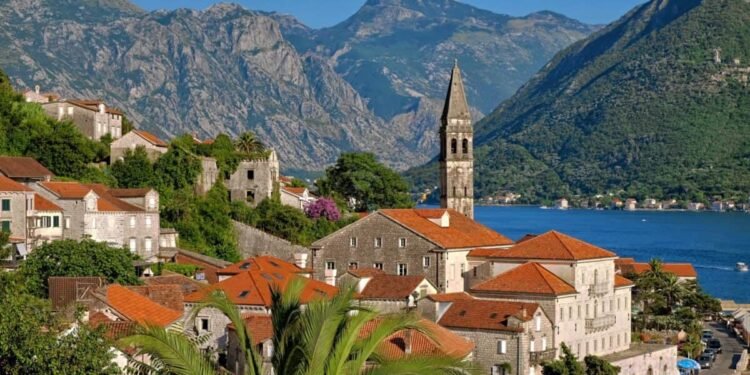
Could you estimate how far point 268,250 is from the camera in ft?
243

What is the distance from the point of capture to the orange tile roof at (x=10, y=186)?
6019 cm

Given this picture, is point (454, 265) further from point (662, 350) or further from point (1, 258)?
point (1, 258)

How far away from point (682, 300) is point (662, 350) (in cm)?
2165

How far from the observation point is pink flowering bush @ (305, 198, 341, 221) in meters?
81.6

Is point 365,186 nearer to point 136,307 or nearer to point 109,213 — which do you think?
point 109,213

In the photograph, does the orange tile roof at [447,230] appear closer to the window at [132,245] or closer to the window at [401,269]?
the window at [401,269]

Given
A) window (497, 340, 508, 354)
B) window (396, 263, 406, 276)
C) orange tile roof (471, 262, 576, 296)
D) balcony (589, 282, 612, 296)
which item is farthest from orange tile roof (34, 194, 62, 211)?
balcony (589, 282, 612, 296)

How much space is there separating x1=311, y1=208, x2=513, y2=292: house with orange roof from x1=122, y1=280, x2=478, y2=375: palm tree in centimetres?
4589

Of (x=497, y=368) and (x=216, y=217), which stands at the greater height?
(x=216, y=217)

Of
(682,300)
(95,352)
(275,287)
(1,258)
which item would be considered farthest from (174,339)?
(682,300)

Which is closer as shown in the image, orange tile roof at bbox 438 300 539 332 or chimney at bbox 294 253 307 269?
orange tile roof at bbox 438 300 539 332

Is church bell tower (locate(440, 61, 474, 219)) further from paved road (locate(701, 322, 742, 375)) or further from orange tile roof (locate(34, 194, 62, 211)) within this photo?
orange tile roof (locate(34, 194, 62, 211))

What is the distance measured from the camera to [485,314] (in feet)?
171

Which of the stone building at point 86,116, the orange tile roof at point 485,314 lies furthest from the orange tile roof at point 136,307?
the stone building at point 86,116
